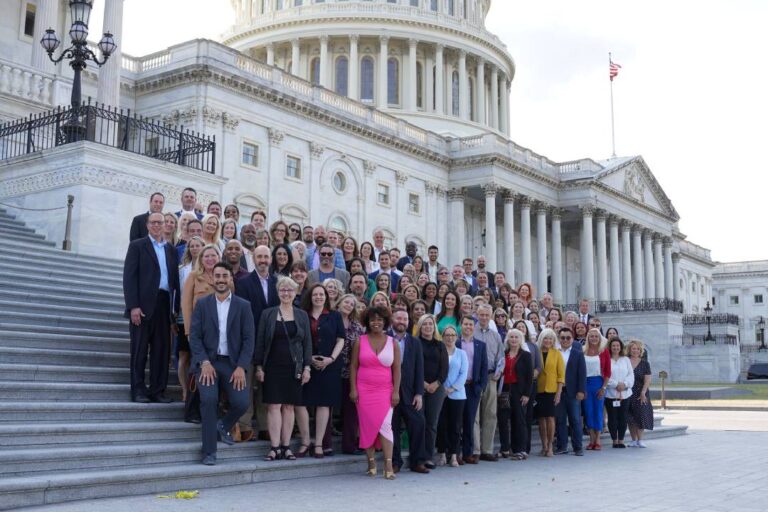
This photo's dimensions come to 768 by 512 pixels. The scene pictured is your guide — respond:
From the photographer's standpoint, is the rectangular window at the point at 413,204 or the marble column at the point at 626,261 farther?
the marble column at the point at 626,261

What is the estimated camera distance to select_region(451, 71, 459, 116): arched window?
71537 mm

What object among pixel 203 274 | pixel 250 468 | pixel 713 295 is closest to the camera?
pixel 250 468

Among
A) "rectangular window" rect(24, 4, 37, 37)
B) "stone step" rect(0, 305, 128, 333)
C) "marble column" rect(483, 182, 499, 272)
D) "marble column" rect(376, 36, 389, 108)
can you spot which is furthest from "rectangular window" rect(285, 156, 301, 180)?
"stone step" rect(0, 305, 128, 333)

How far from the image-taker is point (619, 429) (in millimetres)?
15680

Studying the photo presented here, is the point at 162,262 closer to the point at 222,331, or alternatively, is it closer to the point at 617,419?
the point at 222,331

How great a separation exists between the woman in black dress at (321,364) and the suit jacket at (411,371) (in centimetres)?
82

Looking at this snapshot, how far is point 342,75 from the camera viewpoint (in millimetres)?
69438

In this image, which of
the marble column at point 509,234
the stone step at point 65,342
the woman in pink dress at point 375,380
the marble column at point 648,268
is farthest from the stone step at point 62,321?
the marble column at point 648,268

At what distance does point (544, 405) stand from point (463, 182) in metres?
42.5

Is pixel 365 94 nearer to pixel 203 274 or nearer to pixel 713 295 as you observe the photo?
pixel 203 274

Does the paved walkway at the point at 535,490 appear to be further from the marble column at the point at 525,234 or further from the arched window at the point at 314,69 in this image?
the arched window at the point at 314,69

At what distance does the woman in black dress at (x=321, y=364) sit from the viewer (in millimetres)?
10523

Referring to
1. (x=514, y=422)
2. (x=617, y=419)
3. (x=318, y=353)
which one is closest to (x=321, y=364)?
(x=318, y=353)

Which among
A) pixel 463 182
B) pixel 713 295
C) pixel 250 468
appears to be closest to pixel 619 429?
pixel 250 468
